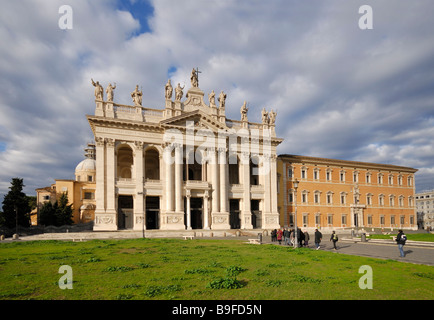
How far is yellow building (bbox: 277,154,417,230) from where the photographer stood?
54625 mm

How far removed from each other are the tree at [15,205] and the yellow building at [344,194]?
40039 mm

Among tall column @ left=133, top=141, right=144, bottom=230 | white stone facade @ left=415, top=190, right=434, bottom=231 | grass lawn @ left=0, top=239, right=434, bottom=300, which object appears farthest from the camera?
white stone facade @ left=415, top=190, right=434, bottom=231

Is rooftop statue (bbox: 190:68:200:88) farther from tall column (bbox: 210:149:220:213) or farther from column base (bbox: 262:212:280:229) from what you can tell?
column base (bbox: 262:212:280:229)

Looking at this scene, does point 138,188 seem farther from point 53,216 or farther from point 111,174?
point 53,216

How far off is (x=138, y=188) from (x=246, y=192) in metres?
15.7

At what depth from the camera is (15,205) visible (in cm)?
4481

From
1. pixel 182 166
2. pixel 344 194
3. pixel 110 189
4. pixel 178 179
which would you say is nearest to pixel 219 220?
pixel 178 179

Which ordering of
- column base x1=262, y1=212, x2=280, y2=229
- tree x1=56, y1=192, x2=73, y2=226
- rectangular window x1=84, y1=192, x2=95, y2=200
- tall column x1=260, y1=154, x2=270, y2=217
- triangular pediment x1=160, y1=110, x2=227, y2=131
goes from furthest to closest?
rectangular window x1=84, y1=192, x2=95, y2=200
tree x1=56, y1=192, x2=73, y2=226
tall column x1=260, y1=154, x2=270, y2=217
column base x1=262, y1=212, x2=280, y2=229
triangular pediment x1=160, y1=110, x2=227, y2=131

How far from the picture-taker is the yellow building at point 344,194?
54625mm

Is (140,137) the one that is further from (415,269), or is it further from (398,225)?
(398,225)

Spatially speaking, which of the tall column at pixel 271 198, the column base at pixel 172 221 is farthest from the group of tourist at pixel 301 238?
the tall column at pixel 271 198

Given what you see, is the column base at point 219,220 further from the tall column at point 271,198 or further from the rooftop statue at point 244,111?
the rooftop statue at point 244,111

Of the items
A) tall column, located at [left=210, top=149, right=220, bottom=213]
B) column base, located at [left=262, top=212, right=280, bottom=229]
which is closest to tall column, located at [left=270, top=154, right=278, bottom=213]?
column base, located at [left=262, top=212, right=280, bottom=229]

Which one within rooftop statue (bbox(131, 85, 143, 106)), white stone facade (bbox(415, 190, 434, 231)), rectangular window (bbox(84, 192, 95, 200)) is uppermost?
rooftop statue (bbox(131, 85, 143, 106))
